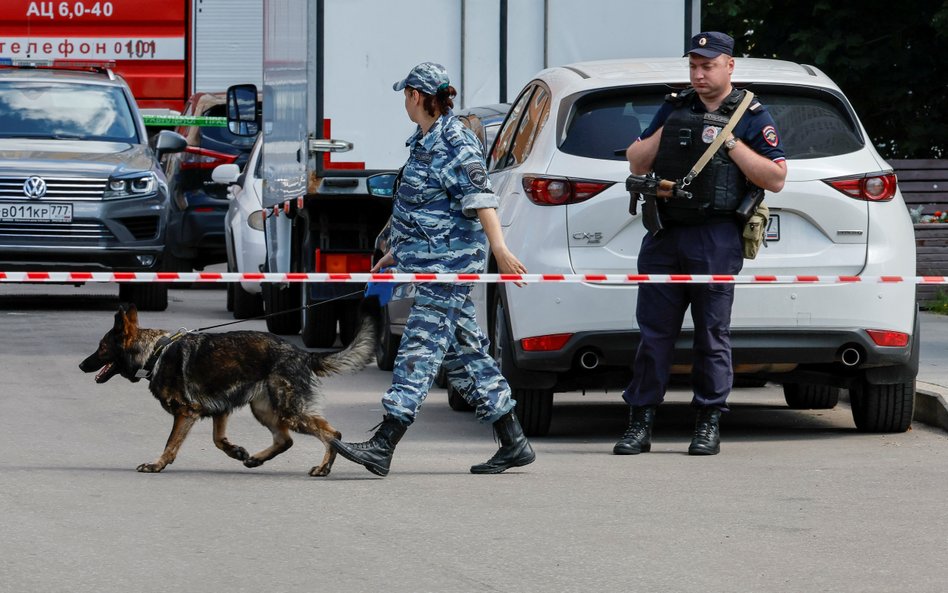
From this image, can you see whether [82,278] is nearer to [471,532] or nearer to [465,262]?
[465,262]

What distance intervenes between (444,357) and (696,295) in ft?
4.13

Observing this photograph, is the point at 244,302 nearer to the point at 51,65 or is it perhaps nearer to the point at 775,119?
the point at 51,65

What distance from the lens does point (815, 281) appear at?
8.82m

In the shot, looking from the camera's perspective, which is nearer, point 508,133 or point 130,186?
point 508,133

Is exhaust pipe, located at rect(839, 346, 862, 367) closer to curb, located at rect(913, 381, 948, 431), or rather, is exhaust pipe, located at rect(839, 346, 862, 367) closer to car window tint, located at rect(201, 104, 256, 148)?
curb, located at rect(913, 381, 948, 431)

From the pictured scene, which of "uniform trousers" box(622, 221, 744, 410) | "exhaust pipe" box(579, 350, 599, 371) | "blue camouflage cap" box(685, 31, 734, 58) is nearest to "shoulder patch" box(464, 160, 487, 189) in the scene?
"uniform trousers" box(622, 221, 744, 410)

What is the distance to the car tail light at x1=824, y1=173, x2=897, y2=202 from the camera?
29.2 feet

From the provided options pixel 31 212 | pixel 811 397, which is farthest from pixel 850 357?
pixel 31 212

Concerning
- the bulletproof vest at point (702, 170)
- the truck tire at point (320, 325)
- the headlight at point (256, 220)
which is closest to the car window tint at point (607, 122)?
the bulletproof vest at point (702, 170)

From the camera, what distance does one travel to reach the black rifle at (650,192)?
845 cm

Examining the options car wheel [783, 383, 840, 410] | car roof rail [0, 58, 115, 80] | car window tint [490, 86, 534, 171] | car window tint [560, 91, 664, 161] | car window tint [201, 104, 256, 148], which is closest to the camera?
car window tint [560, 91, 664, 161]

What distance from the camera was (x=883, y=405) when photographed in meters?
9.41

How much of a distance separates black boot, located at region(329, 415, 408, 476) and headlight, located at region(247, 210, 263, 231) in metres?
8.76

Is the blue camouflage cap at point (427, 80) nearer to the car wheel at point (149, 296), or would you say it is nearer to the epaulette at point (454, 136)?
the epaulette at point (454, 136)
